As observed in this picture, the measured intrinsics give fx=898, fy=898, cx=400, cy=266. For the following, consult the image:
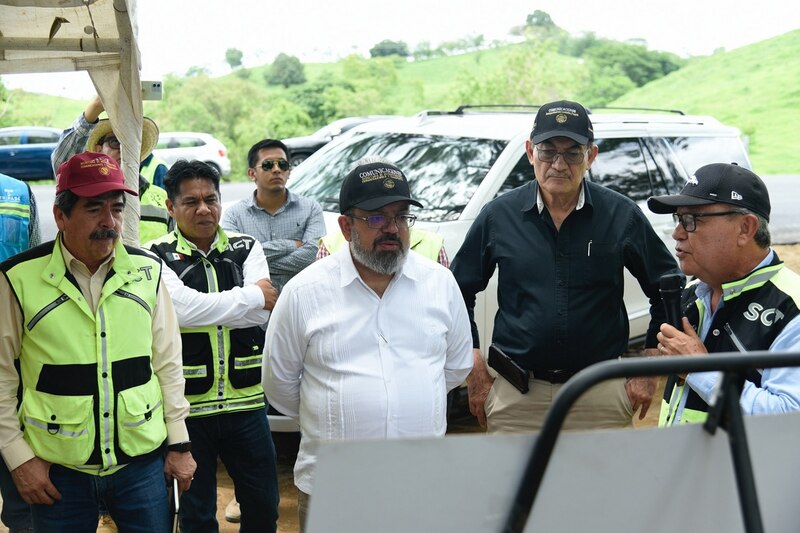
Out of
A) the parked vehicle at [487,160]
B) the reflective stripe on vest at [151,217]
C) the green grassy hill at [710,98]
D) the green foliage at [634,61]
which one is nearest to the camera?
the reflective stripe on vest at [151,217]

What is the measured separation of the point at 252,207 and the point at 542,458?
4.10m

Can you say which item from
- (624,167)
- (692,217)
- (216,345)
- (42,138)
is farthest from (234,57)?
(692,217)

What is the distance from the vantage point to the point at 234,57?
75.1 m

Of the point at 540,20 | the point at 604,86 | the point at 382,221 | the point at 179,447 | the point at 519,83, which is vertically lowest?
the point at 604,86

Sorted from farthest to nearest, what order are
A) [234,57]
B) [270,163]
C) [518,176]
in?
[234,57] → [518,176] → [270,163]

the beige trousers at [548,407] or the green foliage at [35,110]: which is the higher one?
the beige trousers at [548,407]

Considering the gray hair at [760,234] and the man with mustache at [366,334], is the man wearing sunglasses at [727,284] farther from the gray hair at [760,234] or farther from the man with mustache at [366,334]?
the man with mustache at [366,334]

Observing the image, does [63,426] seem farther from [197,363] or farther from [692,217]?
[692,217]

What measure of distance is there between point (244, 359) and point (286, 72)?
6145cm

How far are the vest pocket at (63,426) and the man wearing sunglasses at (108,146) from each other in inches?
68.0

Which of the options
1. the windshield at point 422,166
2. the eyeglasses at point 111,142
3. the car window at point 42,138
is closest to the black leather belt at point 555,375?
the windshield at point 422,166

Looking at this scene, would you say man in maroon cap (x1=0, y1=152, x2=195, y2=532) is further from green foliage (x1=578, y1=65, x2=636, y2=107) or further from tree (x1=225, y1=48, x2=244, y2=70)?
tree (x1=225, y1=48, x2=244, y2=70)

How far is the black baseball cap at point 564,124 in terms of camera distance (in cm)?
388

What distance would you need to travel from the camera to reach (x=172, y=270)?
4141mm
